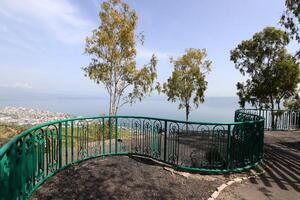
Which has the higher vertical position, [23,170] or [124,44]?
[124,44]

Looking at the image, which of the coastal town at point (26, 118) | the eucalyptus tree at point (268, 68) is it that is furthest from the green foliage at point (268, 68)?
the coastal town at point (26, 118)

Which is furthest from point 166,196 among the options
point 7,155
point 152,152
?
point 7,155

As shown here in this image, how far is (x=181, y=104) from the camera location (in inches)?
711

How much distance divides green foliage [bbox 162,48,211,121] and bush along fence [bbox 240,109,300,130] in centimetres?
511

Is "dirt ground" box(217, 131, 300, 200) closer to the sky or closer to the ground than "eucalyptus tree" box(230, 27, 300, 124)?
closer to the ground

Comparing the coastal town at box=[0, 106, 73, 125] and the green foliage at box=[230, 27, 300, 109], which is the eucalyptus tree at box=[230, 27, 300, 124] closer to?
the green foliage at box=[230, 27, 300, 109]

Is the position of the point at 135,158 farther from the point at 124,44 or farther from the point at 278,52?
the point at 278,52

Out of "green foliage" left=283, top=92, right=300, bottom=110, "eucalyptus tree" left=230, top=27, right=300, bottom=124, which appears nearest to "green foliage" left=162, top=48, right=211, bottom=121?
"eucalyptus tree" left=230, top=27, right=300, bottom=124

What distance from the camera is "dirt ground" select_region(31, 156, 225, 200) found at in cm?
426

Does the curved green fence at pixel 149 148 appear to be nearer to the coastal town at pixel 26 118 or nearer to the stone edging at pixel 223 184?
the stone edging at pixel 223 184

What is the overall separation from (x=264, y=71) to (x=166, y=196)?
50.8ft

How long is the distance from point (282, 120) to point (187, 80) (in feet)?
24.1

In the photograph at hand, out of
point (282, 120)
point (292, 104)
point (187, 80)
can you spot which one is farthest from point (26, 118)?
point (292, 104)

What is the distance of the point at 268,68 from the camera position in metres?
16.1
